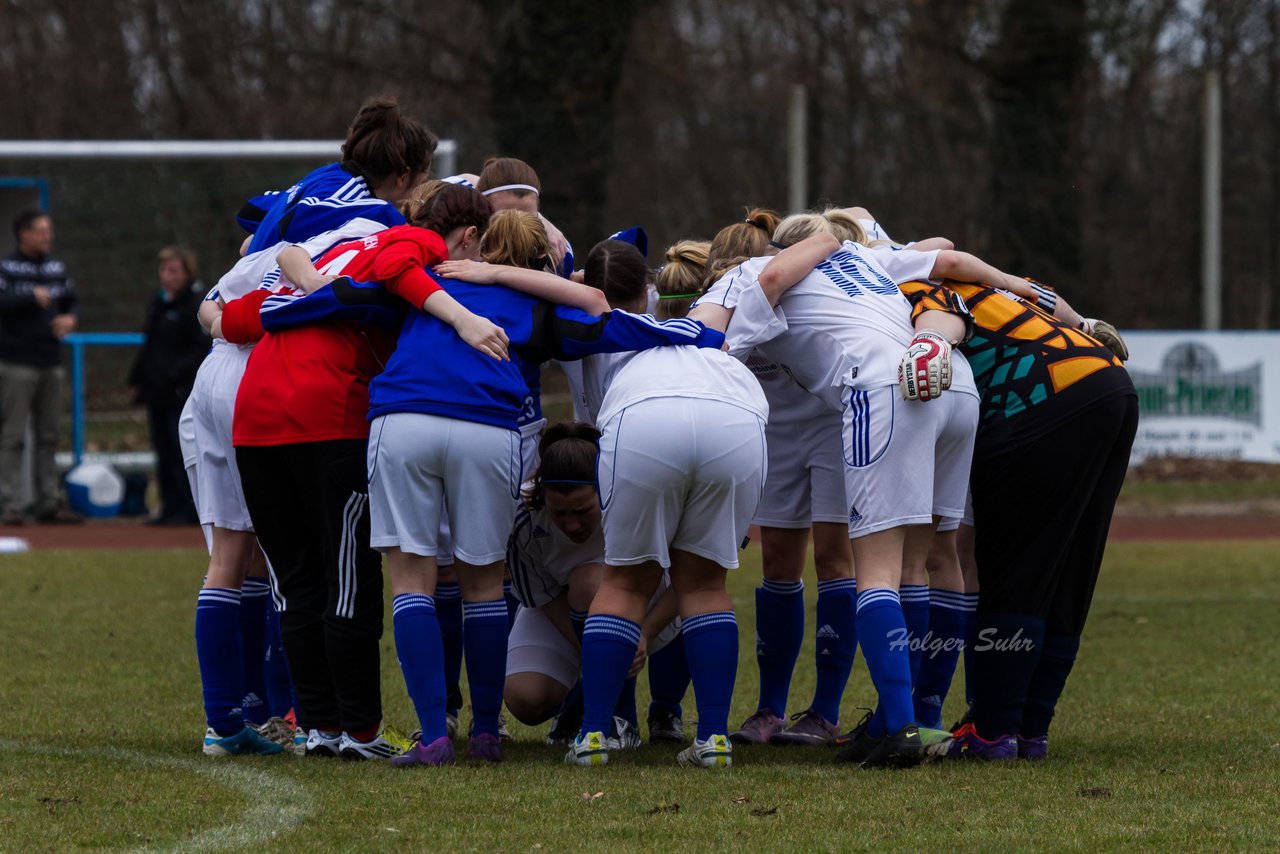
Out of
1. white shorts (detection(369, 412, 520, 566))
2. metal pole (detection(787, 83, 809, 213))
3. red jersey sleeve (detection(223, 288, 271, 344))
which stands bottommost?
white shorts (detection(369, 412, 520, 566))

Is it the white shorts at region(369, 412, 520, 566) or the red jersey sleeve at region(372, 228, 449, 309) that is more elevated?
the red jersey sleeve at region(372, 228, 449, 309)

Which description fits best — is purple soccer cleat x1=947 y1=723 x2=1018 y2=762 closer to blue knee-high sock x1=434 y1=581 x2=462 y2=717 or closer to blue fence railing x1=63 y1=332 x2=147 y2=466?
blue knee-high sock x1=434 y1=581 x2=462 y2=717

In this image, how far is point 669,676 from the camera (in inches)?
221

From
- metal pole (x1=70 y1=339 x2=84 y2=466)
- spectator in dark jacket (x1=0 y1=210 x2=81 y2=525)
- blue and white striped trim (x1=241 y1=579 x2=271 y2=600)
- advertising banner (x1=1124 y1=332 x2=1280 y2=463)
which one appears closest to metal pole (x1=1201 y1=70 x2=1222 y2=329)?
advertising banner (x1=1124 y1=332 x2=1280 y2=463)

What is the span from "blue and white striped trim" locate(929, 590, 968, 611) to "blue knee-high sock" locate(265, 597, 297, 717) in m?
2.10

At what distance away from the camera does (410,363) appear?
15.5ft

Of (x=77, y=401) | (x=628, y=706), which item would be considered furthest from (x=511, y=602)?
(x=77, y=401)

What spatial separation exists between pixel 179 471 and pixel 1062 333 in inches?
395

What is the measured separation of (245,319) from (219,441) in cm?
40

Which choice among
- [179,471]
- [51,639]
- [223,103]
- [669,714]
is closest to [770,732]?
[669,714]

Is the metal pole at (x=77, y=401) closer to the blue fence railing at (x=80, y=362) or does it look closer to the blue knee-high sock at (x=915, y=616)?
the blue fence railing at (x=80, y=362)

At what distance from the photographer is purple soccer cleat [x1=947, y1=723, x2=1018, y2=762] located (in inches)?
195

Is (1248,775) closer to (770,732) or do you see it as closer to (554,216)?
(770,732)

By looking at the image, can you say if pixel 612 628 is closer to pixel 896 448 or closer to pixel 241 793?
pixel 896 448
